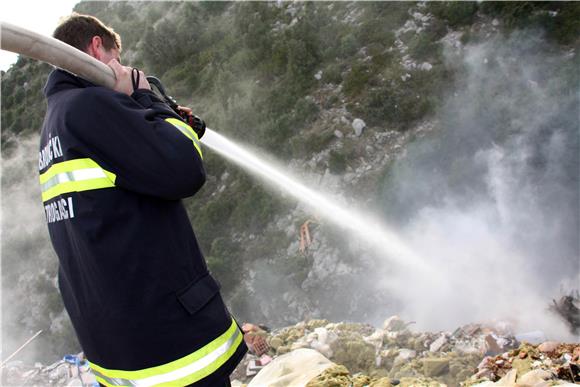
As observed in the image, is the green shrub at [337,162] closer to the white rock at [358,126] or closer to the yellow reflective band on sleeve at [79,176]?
the white rock at [358,126]

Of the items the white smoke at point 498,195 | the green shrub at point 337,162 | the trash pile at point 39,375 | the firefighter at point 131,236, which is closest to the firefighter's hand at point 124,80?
the firefighter at point 131,236

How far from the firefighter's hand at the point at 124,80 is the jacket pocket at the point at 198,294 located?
67 centimetres

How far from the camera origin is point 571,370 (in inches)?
108

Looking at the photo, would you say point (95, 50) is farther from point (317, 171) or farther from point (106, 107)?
point (317, 171)

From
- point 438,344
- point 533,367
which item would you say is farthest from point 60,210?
point 438,344

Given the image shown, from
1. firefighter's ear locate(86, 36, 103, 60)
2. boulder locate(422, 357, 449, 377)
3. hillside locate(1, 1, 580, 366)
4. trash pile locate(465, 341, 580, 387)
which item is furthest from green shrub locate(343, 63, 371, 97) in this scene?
firefighter's ear locate(86, 36, 103, 60)

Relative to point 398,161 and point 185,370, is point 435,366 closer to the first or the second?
point 185,370

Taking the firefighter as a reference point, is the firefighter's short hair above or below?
above

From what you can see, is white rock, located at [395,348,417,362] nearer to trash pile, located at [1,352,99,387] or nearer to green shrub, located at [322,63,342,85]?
trash pile, located at [1,352,99,387]

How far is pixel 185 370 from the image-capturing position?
1.40 meters

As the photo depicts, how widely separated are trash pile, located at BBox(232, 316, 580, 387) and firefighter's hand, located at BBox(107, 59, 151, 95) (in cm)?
218

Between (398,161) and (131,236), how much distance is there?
716 cm

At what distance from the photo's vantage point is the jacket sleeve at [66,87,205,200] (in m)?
1.29

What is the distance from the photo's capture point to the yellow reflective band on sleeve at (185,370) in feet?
4.60
